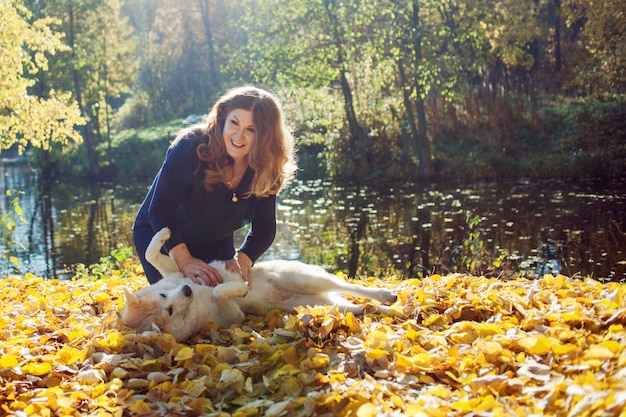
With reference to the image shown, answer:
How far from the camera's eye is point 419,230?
1171 centimetres

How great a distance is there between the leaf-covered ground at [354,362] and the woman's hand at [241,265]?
342mm

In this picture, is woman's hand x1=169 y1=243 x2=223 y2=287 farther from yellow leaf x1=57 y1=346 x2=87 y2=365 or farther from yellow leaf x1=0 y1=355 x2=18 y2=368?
yellow leaf x1=0 y1=355 x2=18 y2=368

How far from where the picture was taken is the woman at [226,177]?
178 inches

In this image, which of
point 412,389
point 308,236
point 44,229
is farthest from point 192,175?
point 44,229

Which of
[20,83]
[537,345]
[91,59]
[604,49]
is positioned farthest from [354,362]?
[91,59]

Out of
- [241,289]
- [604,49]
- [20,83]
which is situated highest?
[604,49]

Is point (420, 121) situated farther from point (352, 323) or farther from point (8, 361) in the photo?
point (8, 361)

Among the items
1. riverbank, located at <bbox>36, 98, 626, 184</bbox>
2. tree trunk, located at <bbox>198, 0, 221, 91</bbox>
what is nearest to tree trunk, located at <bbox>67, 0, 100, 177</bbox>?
tree trunk, located at <bbox>198, 0, 221, 91</bbox>

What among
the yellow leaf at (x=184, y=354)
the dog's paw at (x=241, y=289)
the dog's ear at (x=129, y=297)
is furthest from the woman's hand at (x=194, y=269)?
the yellow leaf at (x=184, y=354)

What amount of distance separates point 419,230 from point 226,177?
7.64m

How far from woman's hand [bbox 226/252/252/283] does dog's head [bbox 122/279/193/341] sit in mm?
510

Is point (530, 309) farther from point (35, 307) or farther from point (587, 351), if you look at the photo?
point (35, 307)

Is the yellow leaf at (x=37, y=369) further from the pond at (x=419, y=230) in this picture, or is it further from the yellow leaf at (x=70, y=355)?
the pond at (x=419, y=230)

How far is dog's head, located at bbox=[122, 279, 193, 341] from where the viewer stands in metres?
3.85
